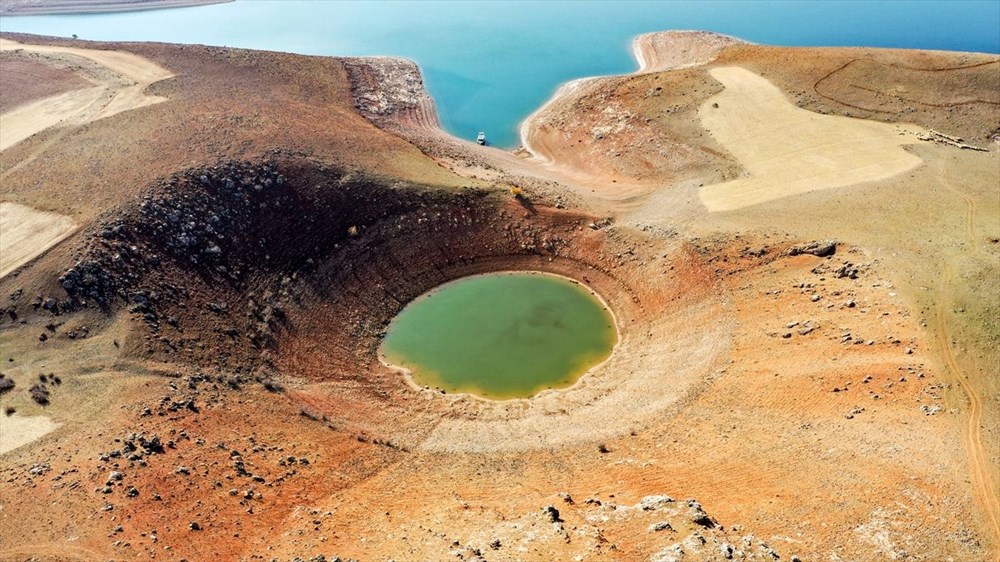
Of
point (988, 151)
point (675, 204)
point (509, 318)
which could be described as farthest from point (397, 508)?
point (988, 151)

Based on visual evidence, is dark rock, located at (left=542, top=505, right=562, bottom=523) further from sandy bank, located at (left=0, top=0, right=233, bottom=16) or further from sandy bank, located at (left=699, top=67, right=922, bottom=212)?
sandy bank, located at (left=0, top=0, right=233, bottom=16)

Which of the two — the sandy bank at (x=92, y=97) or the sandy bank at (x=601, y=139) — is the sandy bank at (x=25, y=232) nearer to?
the sandy bank at (x=92, y=97)

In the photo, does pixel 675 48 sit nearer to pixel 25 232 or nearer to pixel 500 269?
pixel 500 269

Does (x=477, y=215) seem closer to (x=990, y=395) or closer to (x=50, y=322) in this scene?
(x=50, y=322)

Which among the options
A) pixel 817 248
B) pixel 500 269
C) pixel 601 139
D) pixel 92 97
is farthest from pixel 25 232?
pixel 817 248

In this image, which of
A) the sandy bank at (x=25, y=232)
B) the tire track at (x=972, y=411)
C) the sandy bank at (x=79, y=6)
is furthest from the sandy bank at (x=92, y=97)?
the tire track at (x=972, y=411)
